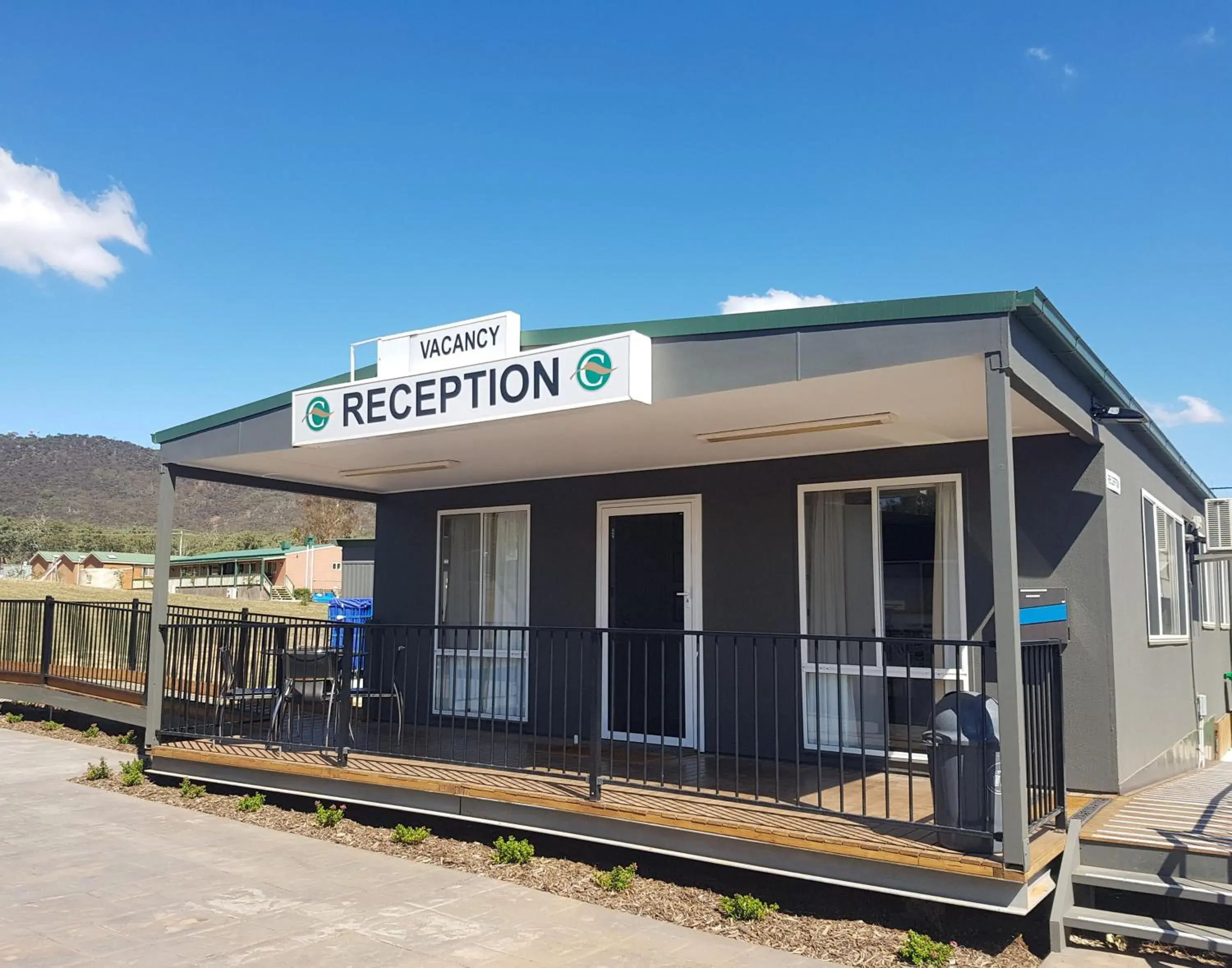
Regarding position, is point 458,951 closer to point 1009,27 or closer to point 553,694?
point 553,694

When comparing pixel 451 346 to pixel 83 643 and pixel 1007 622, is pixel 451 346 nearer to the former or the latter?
pixel 1007 622

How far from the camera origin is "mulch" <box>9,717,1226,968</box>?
4.45 metres

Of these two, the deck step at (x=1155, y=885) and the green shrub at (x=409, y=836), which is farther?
the green shrub at (x=409, y=836)

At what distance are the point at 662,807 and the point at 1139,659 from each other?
3.86 metres

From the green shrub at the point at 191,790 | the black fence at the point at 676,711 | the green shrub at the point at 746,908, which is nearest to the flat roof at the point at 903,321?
the black fence at the point at 676,711

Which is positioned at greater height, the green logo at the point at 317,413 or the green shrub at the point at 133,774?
the green logo at the point at 317,413

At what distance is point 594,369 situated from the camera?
554cm

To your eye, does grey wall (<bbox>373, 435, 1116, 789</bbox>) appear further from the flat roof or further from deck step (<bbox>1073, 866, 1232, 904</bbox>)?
deck step (<bbox>1073, 866, 1232, 904</bbox>)

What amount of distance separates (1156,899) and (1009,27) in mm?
8998

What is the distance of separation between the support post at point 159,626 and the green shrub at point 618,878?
4.85 meters

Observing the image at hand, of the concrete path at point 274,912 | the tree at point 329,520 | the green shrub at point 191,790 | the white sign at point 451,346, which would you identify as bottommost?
the concrete path at point 274,912

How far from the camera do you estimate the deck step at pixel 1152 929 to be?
4273 millimetres

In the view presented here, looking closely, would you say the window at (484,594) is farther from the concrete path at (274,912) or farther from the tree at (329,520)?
the tree at (329,520)

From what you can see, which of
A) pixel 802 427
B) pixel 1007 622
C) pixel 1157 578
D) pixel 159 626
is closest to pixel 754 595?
pixel 802 427
